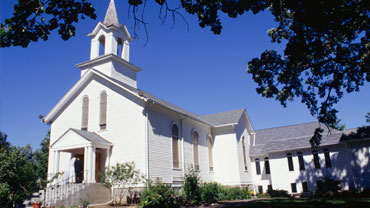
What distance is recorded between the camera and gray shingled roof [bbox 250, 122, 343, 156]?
92.5 feet

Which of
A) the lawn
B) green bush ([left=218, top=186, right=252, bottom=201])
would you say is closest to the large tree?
the lawn

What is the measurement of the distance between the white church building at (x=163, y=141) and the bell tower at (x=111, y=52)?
8 centimetres

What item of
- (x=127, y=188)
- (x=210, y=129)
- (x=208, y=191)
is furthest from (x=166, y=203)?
(x=210, y=129)

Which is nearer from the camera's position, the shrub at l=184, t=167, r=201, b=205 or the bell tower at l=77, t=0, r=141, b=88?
the shrub at l=184, t=167, r=201, b=205

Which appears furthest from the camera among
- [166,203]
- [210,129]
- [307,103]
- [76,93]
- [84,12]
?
[210,129]

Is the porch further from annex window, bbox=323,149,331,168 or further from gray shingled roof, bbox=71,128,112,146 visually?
annex window, bbox=323,149,331,168

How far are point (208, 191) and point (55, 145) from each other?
11.2m

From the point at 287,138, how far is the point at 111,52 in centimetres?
2164

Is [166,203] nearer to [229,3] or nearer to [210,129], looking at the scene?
[229,3]

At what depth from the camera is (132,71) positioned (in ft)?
83.4

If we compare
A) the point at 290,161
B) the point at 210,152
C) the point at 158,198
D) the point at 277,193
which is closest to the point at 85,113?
the point at 158,198

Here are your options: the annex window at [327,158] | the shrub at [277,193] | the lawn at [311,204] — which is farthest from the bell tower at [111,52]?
the annex window at [327,158]

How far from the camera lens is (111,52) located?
917 inches

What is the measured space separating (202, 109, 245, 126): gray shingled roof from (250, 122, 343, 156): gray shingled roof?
4622 mm
